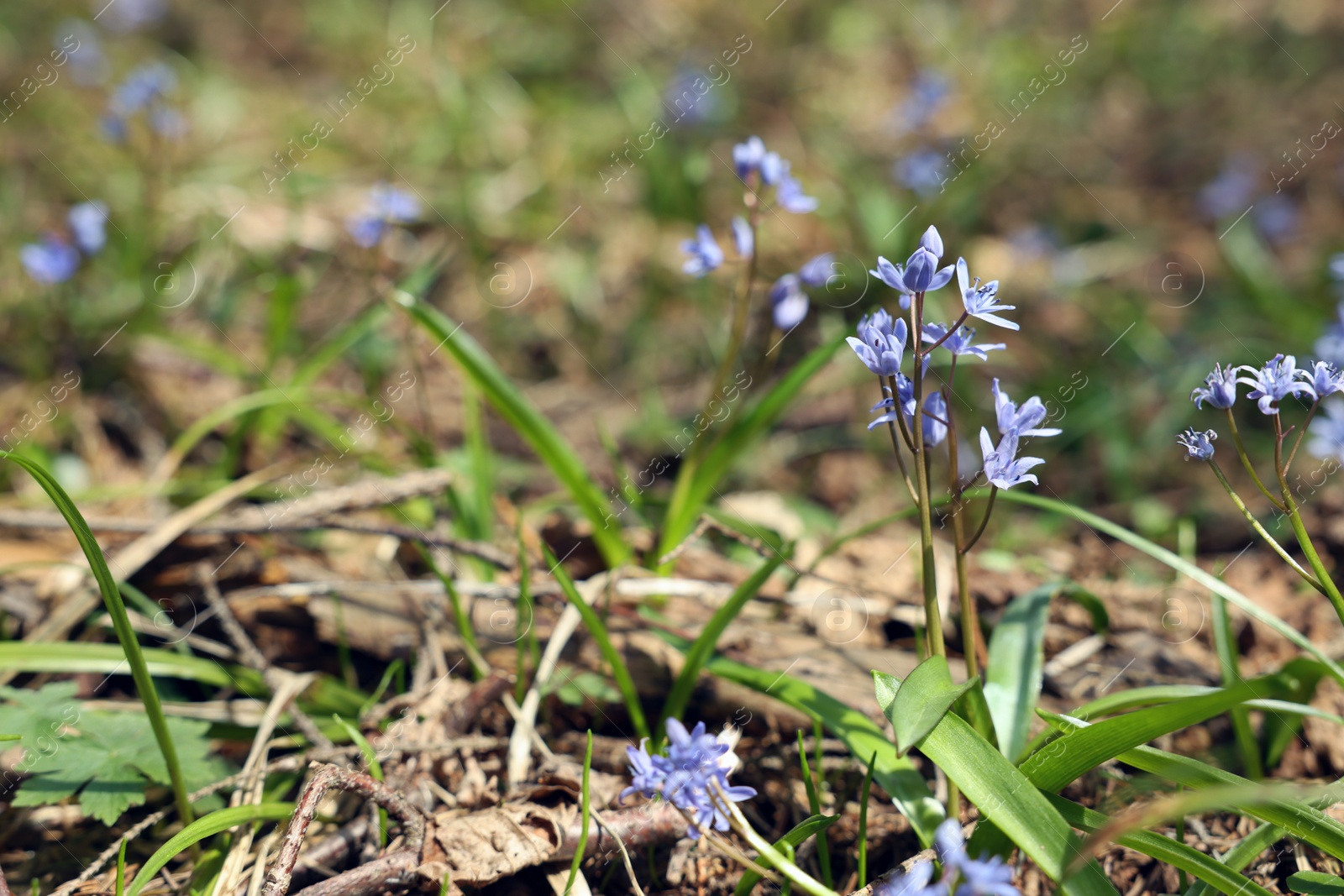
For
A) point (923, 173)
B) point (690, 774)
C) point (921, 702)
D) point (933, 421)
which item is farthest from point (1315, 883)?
point (923, 173)

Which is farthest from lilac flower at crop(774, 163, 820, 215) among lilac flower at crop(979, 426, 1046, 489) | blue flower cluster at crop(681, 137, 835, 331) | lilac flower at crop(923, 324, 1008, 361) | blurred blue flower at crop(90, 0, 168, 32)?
blurred blue flower at crop(90, 0, 168, 32)

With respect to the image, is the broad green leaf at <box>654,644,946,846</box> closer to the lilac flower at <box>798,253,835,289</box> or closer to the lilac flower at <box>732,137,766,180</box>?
the lilac flower at <box>798,253,835,289</box>

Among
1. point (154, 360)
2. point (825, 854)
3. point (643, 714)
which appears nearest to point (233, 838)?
point (643, 714)

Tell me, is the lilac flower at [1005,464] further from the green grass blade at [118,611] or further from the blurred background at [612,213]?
the green grass blade at [118,611]

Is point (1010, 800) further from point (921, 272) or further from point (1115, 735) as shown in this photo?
point (921, 272)

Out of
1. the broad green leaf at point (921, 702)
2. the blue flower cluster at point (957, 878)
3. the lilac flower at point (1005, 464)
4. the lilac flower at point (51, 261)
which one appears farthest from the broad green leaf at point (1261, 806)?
the lilac flower at point (51, 261)

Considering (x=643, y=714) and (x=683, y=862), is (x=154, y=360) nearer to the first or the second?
(x=643, y=714)
